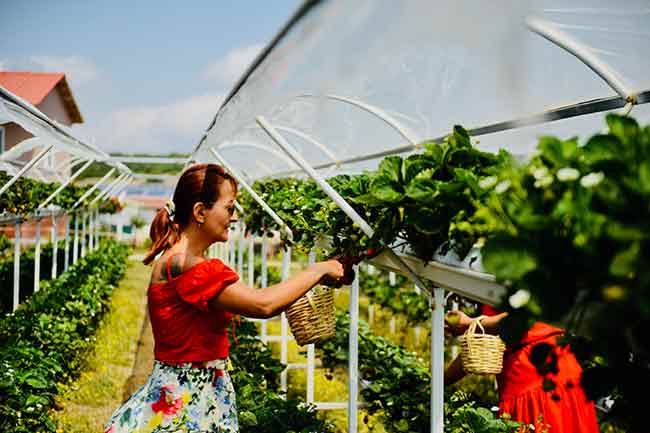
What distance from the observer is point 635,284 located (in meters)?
0.92

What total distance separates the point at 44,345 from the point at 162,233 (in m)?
3.93

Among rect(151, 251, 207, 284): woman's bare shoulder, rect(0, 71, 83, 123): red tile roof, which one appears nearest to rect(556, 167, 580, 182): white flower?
rect(151, 251, 207, 284): woman's bare shoulder

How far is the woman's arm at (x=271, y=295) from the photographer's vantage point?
87.2 inches

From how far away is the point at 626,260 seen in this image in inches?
35.0

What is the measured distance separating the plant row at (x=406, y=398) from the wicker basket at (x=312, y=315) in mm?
725

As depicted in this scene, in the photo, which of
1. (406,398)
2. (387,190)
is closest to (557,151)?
(387,190)

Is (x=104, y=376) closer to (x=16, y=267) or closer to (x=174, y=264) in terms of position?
(x=16, y=267)

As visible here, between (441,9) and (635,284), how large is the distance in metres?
0.92

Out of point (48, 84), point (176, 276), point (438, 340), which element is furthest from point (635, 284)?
point (48, 84)

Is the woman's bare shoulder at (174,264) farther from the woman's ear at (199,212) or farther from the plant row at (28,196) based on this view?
the plant row at (28,196)

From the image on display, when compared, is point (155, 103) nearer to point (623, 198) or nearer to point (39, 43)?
point (39, 43)

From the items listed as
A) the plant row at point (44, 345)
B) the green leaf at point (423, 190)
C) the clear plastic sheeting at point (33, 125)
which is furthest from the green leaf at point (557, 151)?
the plant row at point (44, 345)

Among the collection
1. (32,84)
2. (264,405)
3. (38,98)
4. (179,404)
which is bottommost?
(264,405)

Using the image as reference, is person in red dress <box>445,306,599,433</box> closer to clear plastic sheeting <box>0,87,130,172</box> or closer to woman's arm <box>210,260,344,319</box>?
woman's arm <box>210,260,344,319</box>
